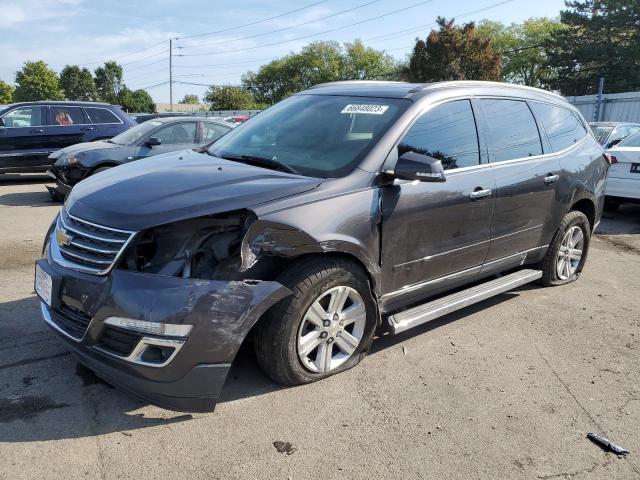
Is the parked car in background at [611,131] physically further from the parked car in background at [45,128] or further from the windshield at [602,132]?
the parked car in background at [45,128]

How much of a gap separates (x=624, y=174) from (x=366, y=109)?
22.6 feet

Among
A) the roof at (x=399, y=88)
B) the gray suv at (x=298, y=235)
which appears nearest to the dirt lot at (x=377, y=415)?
the gray suv at (x=298, y=235)

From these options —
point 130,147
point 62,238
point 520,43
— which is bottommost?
point 62,238

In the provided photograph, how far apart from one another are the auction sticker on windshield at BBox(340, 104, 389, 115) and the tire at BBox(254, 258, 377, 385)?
117 centimetres

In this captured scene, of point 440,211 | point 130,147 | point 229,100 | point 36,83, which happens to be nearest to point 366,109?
point 440,211

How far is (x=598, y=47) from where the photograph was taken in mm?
46562

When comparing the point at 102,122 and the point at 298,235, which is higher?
the point at 102,122

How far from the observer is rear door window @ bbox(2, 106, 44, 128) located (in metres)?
11.2

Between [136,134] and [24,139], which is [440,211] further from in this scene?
[24,139]

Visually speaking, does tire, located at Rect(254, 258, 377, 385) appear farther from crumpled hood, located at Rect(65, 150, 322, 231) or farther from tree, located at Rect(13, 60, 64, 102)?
tree, located at Rect(13, 60, 64, 102)

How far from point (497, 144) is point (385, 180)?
4.53 ft

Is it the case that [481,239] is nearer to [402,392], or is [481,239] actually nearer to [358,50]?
[402,392]

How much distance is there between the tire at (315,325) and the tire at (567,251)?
2.56 metres

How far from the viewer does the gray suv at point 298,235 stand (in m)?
2.78
